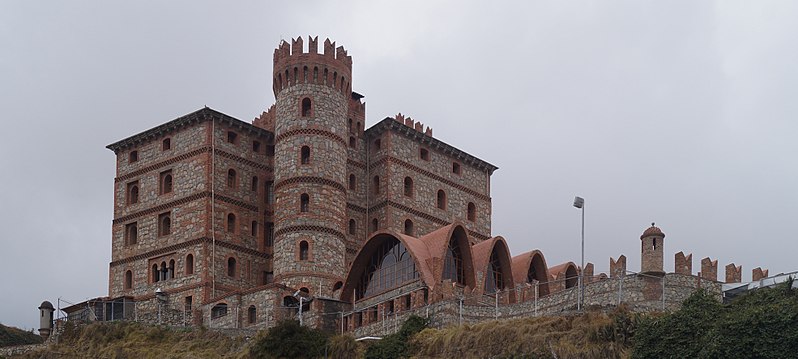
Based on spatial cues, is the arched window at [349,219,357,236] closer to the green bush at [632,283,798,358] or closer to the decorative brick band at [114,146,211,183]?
the decorative brick band at [114,146,211,183]

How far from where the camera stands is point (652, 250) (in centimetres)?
5394

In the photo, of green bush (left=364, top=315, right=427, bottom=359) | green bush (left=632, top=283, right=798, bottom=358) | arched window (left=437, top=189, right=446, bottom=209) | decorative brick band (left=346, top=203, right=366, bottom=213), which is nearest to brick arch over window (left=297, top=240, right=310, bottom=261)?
decorative brick band (left=346, top=203, right=366, bottom=213)

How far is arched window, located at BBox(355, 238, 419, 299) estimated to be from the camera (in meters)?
65.6

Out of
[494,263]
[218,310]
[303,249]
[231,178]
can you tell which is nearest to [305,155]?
[231,178]

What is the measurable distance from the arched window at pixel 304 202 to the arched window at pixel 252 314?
5894 mm

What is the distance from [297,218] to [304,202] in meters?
1.19

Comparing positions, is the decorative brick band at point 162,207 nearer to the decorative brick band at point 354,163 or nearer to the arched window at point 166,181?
the arched window at point 166,181

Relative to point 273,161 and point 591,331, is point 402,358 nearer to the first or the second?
point 591,331

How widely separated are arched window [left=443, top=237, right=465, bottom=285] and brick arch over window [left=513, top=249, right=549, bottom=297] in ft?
12.1

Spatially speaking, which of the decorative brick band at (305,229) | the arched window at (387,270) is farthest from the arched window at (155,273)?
the arched window at (387,270)

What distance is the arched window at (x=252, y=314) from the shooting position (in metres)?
67.3

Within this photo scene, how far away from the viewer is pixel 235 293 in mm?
68188

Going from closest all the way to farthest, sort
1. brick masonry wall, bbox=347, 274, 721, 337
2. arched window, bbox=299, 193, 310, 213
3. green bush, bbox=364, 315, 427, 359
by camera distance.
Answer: brick masonry wall, bbox=347, 274, 721, 337
green bush, bbox=364, 315, 427, 359
arched window, bbox=299, 193, 310, 213

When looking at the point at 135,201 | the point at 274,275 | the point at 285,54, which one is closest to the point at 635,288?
the point at 274,275
